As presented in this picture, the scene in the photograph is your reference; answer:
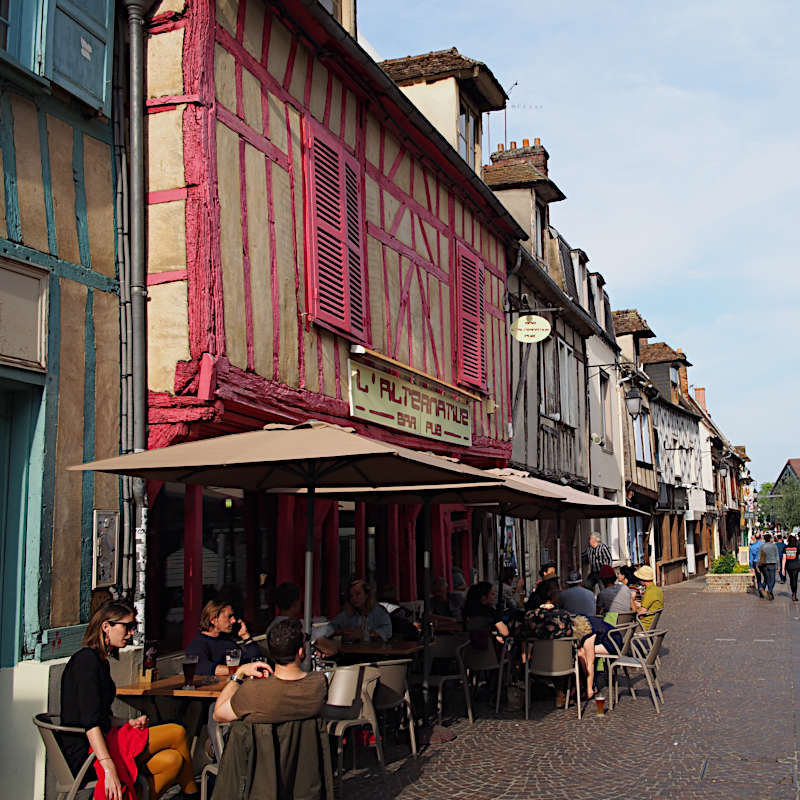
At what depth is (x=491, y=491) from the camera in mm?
7824

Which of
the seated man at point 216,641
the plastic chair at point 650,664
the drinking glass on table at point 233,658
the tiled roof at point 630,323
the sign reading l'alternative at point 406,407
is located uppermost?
the tiled roof at point 630,323

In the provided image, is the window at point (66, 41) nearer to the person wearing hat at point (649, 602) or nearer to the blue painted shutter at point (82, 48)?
the blue painted shutter at point (82, 48)

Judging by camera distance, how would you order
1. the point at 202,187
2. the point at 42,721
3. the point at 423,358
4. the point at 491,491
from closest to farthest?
the point at 42,721, the point at 202,187, the point at 491,491, the point at 423,358

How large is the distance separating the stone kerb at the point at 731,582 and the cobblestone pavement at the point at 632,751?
A: 15272 mm

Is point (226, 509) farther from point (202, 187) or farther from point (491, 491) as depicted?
point (202, 187)

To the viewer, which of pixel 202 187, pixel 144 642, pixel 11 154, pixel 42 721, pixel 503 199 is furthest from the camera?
pixel 503 199

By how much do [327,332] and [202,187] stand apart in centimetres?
219

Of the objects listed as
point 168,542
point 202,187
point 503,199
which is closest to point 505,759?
point 168,542

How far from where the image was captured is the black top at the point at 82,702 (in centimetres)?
434

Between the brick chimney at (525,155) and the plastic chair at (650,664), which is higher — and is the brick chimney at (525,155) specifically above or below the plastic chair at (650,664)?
above

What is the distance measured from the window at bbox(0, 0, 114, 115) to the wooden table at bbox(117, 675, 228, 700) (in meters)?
3.81

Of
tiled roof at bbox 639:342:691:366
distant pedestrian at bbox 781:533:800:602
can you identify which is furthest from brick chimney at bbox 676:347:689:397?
distant pedestrian at bbox 781:533:800:602

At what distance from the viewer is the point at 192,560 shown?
7.36m

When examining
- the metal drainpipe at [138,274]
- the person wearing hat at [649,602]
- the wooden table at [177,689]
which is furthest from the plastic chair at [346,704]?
the person wearing hat at [649,602]
